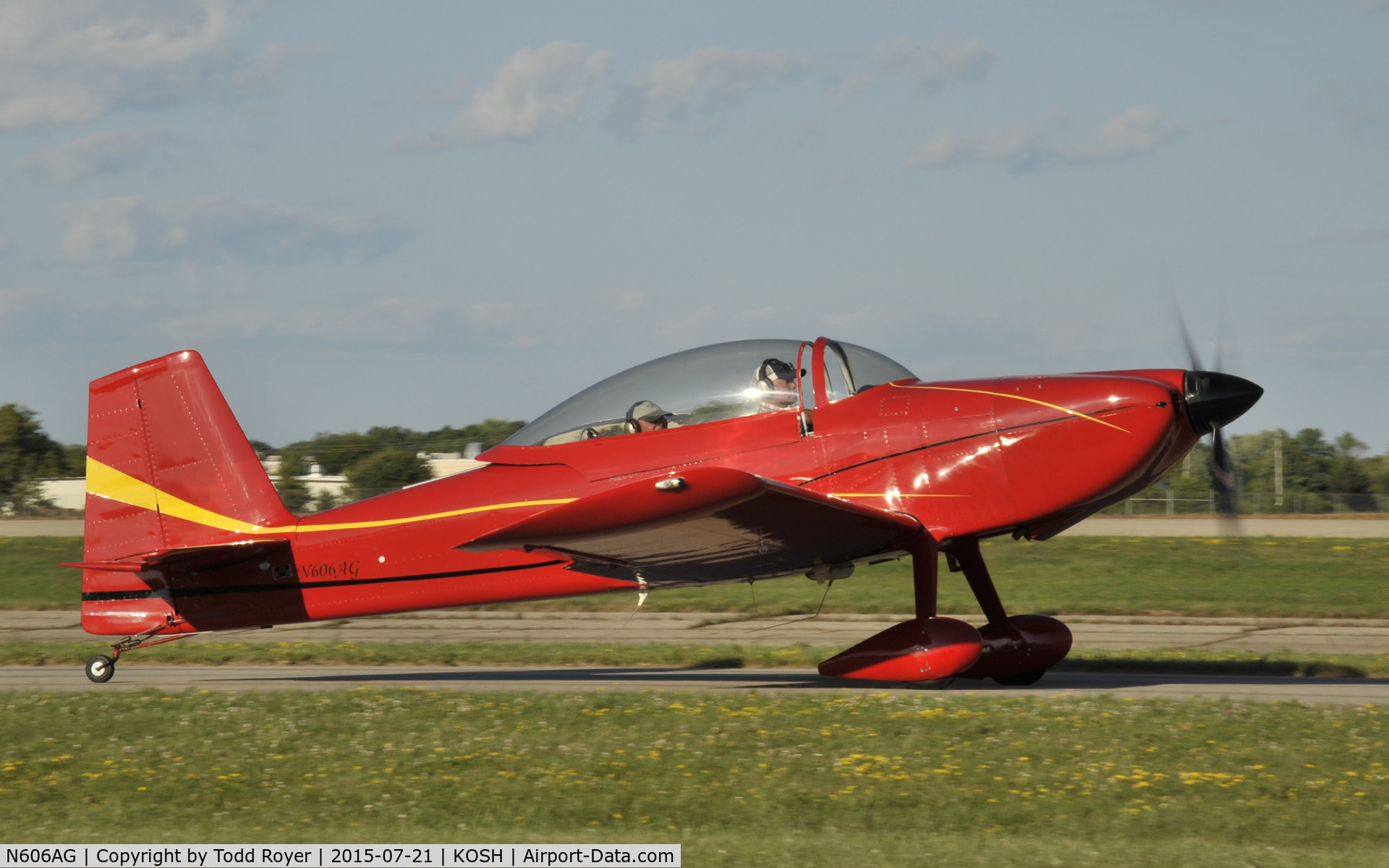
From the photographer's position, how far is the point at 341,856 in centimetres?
524

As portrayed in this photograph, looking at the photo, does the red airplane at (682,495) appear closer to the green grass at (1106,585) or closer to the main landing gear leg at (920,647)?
the main landing gear leg at (920,647)

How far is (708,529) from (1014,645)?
302 centimetres

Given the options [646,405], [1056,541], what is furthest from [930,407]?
[1056,541]

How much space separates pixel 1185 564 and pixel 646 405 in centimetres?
1490

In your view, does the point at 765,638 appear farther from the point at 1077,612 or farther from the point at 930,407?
the point at 930,407

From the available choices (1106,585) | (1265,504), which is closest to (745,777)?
(1106,585)

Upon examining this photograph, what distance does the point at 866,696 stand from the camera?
28.3 feet

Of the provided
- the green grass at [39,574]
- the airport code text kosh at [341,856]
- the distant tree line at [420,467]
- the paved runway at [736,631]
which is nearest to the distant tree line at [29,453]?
the distant tree line at [420,467]

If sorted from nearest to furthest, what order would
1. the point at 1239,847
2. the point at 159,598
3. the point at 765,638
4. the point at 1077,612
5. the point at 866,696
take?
the point at 1239,847, the point at 866,696, the point at 159,598, the point at 765,638, the point at 1077,612

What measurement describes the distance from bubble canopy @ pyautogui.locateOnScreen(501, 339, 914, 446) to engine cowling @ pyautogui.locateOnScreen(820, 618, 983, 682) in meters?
1.87

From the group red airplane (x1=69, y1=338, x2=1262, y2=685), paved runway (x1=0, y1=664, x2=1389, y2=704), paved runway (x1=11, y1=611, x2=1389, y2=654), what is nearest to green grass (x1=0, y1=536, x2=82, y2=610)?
paved runway (x1=11, y1=611, x2=1389, y2=654)

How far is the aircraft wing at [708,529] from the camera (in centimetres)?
767

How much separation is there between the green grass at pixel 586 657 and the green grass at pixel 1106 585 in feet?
14.7

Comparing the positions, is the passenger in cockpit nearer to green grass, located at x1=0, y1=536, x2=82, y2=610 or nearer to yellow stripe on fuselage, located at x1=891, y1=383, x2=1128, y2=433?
yellow stripe on fuselage, located at x1=891, y1=383, x2=1128, y2=433
